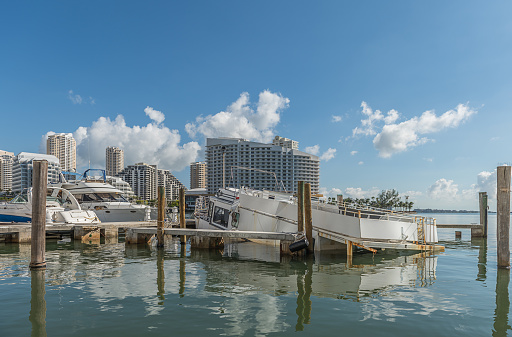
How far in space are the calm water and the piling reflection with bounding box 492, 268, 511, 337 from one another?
0.03 m

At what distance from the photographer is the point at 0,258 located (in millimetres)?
16266

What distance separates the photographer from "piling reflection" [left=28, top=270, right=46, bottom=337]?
7.39 meters

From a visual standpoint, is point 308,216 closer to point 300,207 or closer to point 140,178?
point 300,207

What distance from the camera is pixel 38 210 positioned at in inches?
488

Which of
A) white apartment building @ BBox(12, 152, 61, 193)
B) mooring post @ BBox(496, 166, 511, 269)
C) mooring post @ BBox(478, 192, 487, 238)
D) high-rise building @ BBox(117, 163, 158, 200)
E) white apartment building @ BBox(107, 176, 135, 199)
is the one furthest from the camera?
high-rise building @ BBox(117, 163, 158, 200)

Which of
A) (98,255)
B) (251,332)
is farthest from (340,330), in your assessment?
(98,255)

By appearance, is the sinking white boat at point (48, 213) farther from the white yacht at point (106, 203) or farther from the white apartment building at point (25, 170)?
A: the white apartment building at point (25, 170)

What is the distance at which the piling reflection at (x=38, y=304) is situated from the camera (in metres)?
7.39

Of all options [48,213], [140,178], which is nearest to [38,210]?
[48,213]

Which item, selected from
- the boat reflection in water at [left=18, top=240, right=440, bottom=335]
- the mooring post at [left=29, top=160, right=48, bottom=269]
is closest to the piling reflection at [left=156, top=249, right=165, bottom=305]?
the boat reflection in water at [left=18, top=240, right=440, bottom=335]

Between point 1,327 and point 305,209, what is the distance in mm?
11447

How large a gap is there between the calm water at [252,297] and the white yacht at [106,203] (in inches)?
609

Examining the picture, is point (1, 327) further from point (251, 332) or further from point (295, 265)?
point (295, 265)

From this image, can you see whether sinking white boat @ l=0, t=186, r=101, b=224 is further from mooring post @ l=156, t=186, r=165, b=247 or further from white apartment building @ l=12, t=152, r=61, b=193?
white apartment building @ l=12, t=152, r=61, b=193
